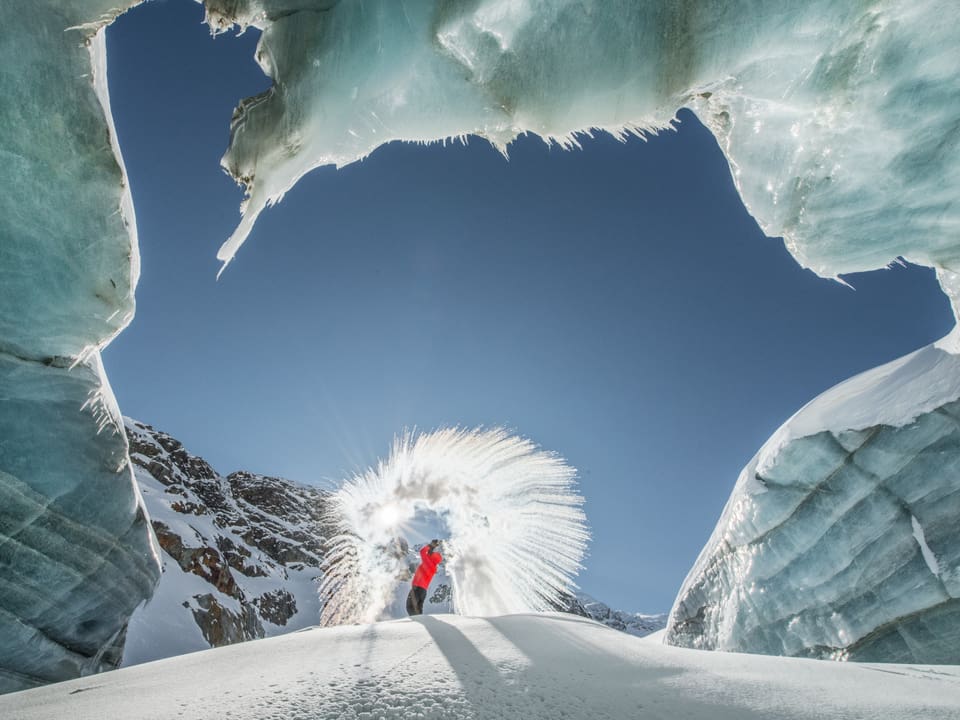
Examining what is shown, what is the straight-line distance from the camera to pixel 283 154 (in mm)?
3564

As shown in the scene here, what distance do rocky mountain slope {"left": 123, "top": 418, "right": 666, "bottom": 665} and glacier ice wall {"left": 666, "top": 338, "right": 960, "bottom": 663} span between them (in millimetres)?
14268

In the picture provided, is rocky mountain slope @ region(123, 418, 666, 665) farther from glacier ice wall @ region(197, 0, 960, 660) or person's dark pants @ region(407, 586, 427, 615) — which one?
glacier ice wall @ region(197, 0, 960, 660)

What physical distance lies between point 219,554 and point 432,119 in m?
48.4

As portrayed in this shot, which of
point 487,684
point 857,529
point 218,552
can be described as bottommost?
point 487,684

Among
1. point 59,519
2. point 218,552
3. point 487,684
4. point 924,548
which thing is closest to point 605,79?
point 487,684

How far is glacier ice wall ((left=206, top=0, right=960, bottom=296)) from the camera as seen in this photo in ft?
10.5

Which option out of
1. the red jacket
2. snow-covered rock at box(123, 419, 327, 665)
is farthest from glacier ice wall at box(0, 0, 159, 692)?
snow-covered rock at box(123, 419, 327, 665)

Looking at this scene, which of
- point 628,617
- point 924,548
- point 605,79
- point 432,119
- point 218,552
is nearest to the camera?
point 605,79

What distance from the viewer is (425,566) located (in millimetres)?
8312

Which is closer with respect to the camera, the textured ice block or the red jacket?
the textured ice block

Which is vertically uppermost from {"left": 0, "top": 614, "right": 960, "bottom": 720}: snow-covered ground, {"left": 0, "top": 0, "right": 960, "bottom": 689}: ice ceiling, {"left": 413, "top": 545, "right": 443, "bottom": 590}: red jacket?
{"left": 0, "top": 0, "right": 960, "bottom": 689}: ice ceiling

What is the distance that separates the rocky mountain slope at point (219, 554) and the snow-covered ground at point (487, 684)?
62.1 feet

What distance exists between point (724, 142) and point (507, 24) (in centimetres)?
208

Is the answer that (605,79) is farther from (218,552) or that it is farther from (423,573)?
(218,552)
